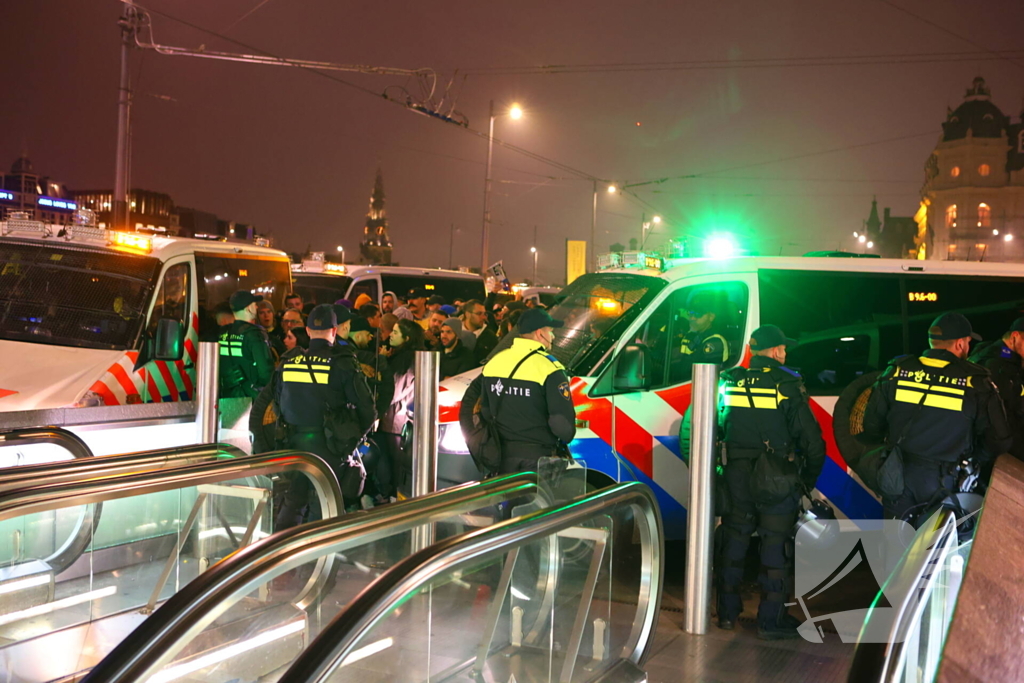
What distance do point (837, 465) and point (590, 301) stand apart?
7.66ft

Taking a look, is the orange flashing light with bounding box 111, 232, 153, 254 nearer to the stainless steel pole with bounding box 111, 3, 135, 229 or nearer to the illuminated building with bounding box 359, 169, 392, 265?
the stainless steel pole with bounding box 111, 3, 135, 229

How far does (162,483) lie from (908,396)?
14.4 feet

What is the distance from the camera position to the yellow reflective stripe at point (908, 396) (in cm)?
584

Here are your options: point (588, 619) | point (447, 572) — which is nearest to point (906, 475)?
point (588, 619)

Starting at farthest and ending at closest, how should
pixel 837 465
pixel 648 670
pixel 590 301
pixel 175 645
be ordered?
pixel 590 301 < pixel 837 465 < pixel 648 670 < pixel 175 645

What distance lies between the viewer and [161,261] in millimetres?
8914

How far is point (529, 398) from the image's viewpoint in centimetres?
611

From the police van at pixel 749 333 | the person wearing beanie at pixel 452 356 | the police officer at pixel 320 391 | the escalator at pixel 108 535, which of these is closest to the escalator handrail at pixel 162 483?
the escalator at pixel 108 535

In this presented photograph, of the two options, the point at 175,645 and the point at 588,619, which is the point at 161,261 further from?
the point at 175,645

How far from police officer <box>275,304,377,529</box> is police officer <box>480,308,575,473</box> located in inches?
43.4

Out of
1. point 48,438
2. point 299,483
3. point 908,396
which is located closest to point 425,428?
point 299,483

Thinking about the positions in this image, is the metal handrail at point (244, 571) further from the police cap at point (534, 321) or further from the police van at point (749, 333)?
the police van at point (749, 333)

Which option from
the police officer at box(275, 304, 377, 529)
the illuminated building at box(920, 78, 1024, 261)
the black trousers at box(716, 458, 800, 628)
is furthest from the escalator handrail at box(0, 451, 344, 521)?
the illuminated building at box(920, 78, 1024, 261)

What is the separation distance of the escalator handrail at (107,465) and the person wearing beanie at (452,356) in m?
3.71
